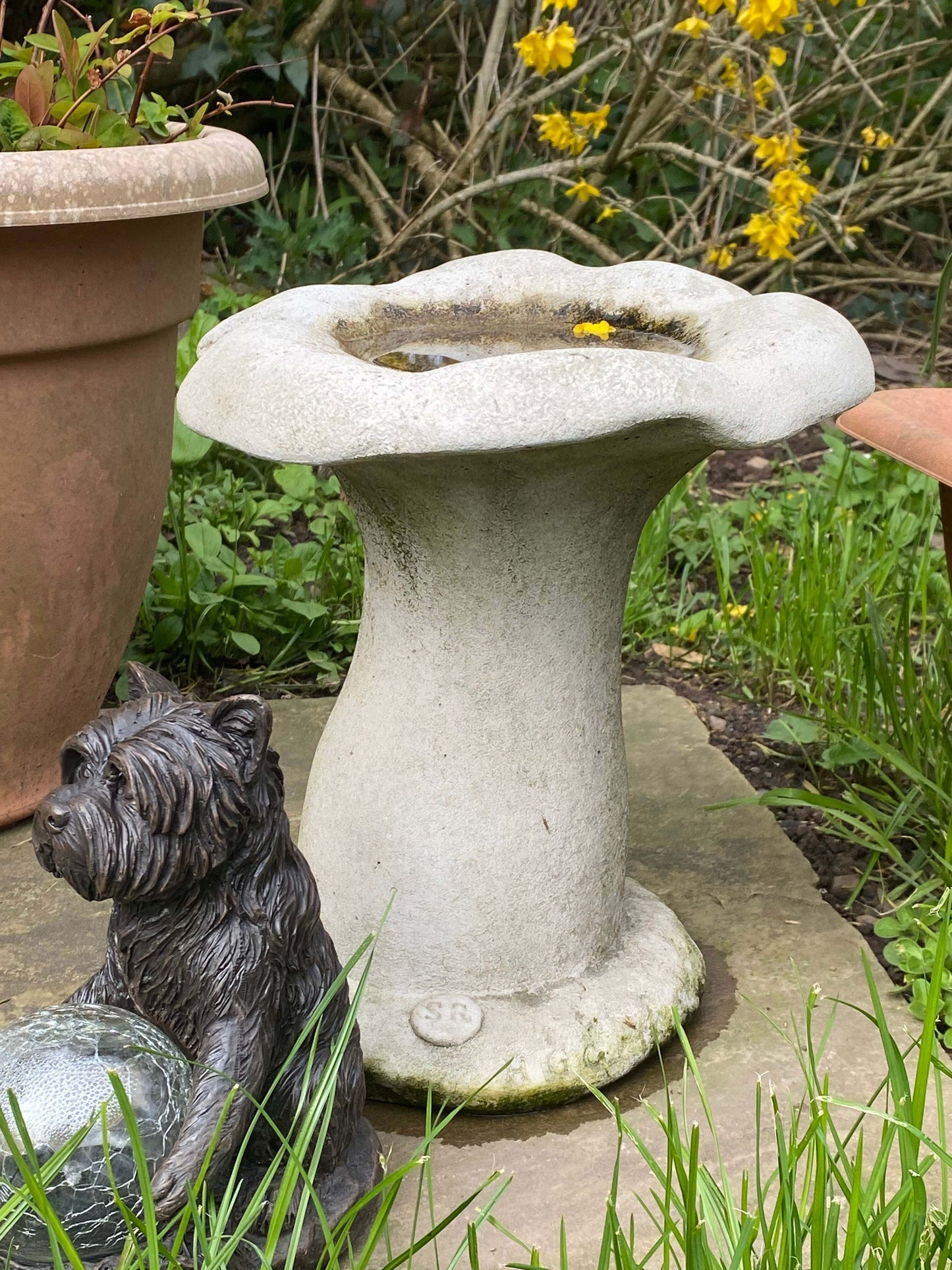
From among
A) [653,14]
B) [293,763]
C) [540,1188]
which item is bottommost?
[293,763]

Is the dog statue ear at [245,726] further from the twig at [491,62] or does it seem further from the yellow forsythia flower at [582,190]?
the twig at [491,62]

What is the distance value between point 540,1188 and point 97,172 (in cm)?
166

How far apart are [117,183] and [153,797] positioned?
124cm

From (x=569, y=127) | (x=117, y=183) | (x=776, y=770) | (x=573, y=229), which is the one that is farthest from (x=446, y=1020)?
(x=573, y=229)

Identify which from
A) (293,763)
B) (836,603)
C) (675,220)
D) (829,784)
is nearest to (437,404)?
(293,763)

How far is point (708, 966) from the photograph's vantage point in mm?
2346

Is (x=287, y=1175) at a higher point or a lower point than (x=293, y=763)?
higher

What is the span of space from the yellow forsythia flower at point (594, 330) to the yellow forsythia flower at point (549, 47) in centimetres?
171

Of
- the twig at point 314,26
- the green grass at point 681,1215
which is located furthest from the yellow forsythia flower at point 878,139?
the green grass at point 681,1215

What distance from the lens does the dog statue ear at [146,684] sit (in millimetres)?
1618

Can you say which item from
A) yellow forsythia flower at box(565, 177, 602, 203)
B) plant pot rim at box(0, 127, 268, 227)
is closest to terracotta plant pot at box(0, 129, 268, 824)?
plant pot rim at box(0, 127, 268, 227)

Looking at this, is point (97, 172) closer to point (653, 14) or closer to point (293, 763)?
point (293, 763)

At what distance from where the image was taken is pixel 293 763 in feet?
9.52

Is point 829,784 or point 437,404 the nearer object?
point 437,404
